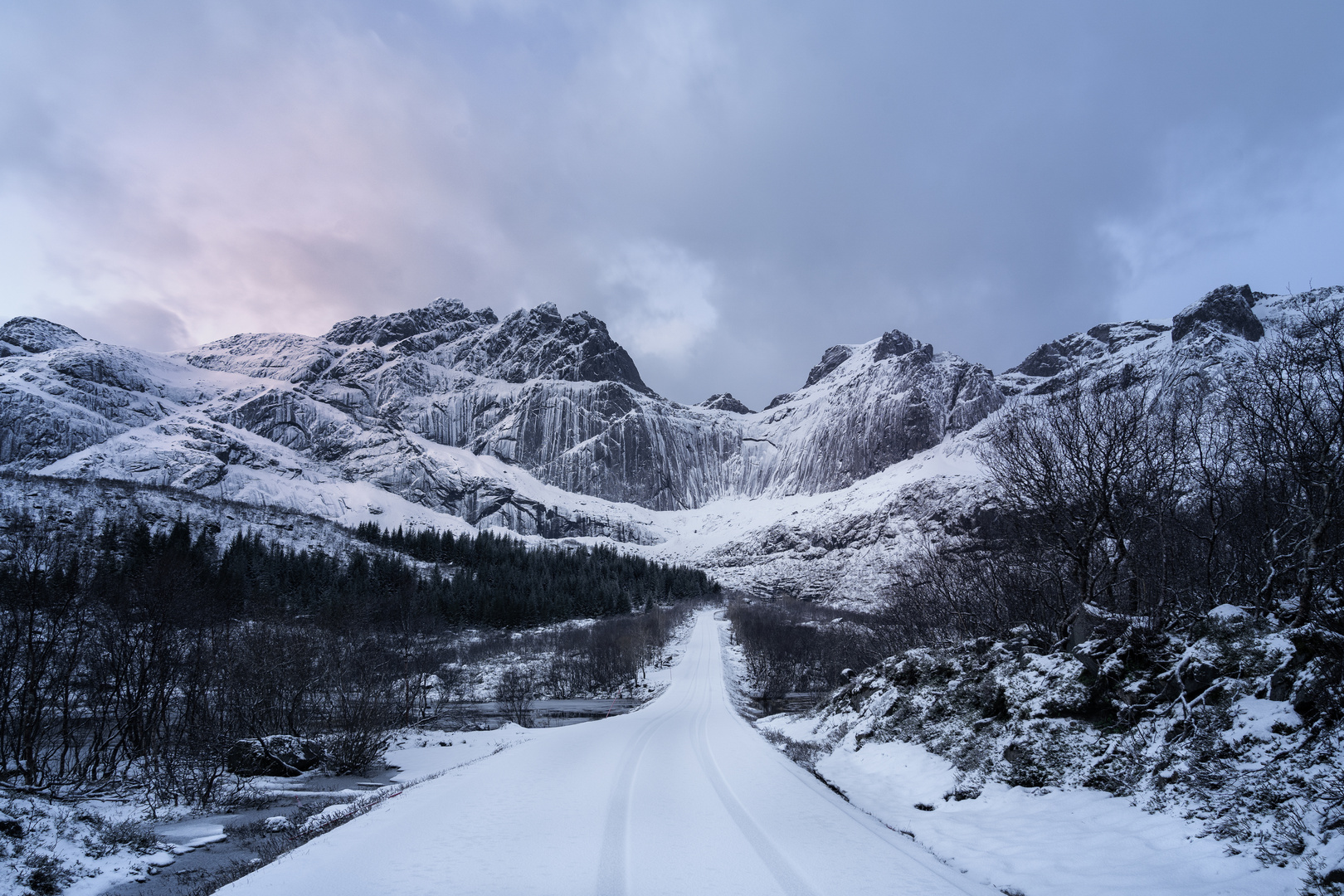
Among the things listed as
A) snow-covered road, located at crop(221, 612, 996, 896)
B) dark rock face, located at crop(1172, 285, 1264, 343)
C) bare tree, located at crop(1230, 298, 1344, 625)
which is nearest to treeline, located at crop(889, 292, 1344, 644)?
bare tree, located at crop(1230, 298, 1344, 625)

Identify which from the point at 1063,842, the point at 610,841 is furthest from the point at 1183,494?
the point at 610,841

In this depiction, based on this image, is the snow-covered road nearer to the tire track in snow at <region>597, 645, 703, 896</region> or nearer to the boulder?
the tire track in snow at <region>597, 645, 703, 896</region>

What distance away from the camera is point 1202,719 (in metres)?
7.80

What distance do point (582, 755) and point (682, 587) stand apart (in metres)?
107

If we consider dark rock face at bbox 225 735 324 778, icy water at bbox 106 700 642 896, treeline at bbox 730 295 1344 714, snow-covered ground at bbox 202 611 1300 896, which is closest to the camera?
snow-covered ground at bbox 202 611 1300 896

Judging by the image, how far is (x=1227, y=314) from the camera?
141 metres

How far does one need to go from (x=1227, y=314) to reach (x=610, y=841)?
19661 centimetres

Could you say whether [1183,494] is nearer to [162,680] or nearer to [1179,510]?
[1179,510]

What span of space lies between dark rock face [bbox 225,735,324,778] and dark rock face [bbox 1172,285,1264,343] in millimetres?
183859

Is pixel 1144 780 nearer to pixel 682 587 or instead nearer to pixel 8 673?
pixel 8 673

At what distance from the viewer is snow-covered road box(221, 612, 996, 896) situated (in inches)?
234

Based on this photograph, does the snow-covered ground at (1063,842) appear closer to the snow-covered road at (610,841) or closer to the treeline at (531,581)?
the snow-covered road at (610,841)

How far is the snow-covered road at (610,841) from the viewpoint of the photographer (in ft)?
19.5

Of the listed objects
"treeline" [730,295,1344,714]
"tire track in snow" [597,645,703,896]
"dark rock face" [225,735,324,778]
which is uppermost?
"treeline" [730,295,1344,714]
